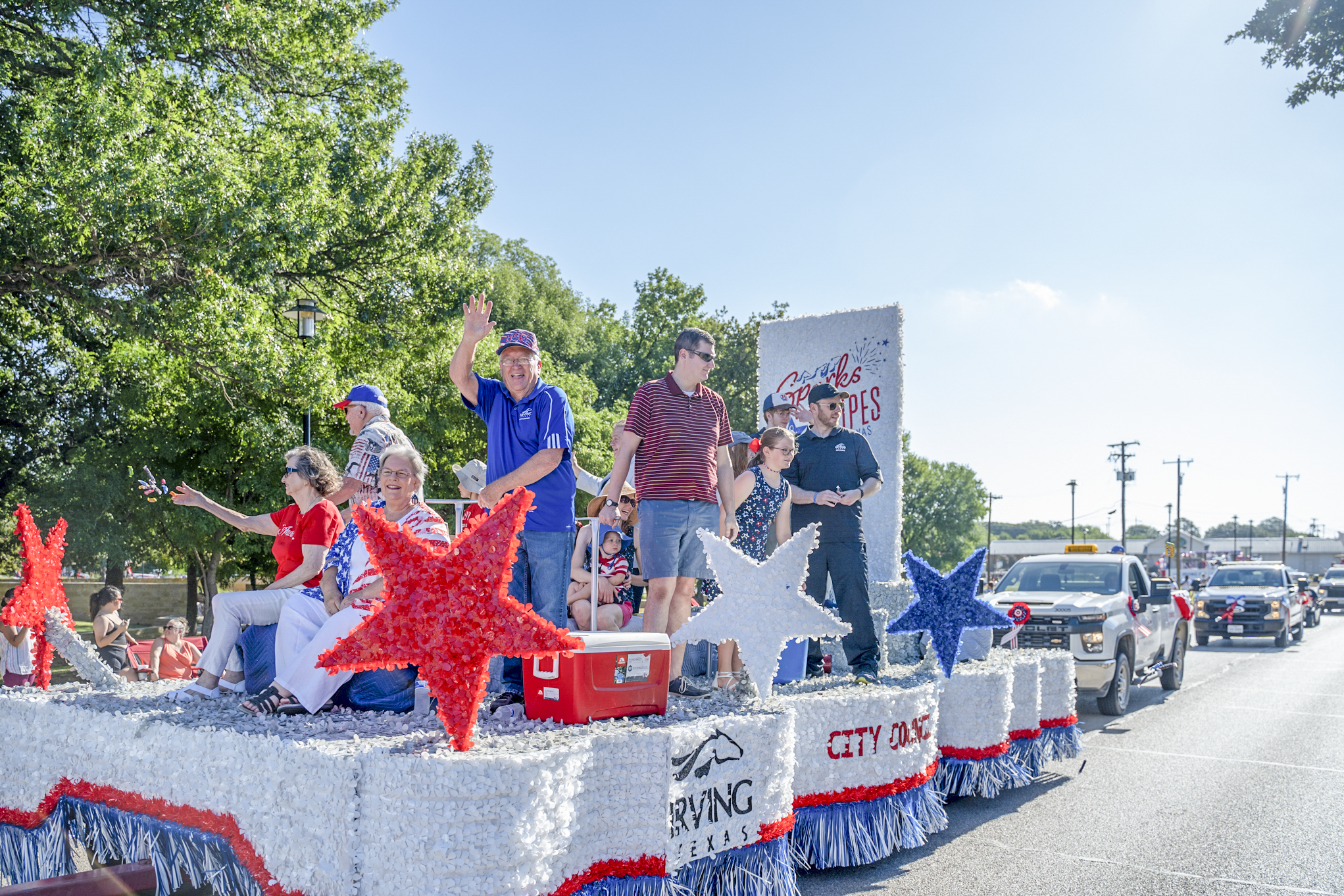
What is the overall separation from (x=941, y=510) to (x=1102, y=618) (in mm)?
58473

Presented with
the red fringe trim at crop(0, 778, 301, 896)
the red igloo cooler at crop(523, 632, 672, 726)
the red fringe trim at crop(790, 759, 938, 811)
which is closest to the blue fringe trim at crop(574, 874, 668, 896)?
the red igloo cooler at crop(523, 632, 672, 726)

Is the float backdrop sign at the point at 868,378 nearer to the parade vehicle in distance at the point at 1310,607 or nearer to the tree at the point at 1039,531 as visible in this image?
the parade vehicle in distance at the point at 1310,607

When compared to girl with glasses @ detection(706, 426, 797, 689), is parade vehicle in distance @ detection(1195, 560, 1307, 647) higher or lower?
lower

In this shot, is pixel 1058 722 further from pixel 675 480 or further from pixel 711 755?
pixel 711 755

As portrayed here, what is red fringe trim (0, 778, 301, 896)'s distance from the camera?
2.99 metres

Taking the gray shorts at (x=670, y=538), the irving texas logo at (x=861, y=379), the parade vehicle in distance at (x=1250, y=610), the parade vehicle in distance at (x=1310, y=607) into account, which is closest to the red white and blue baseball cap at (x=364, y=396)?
the gray shorts at (x=670, y=538)

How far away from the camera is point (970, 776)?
18.7 feet

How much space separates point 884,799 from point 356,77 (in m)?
15.6

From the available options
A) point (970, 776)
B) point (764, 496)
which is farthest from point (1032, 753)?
point (764, 496)

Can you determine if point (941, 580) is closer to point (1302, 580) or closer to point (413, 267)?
point (413, 267)

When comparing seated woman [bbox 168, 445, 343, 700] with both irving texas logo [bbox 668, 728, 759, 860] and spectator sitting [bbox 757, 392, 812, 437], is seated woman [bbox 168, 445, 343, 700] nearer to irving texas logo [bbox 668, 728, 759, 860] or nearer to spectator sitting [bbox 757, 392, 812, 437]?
irving texas logo [bbox 668, 728, 759, 860]

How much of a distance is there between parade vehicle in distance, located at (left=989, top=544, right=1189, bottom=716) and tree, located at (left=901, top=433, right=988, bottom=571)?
49.3 meters

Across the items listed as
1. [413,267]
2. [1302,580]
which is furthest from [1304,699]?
[1302,580]

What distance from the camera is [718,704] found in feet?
13.4
